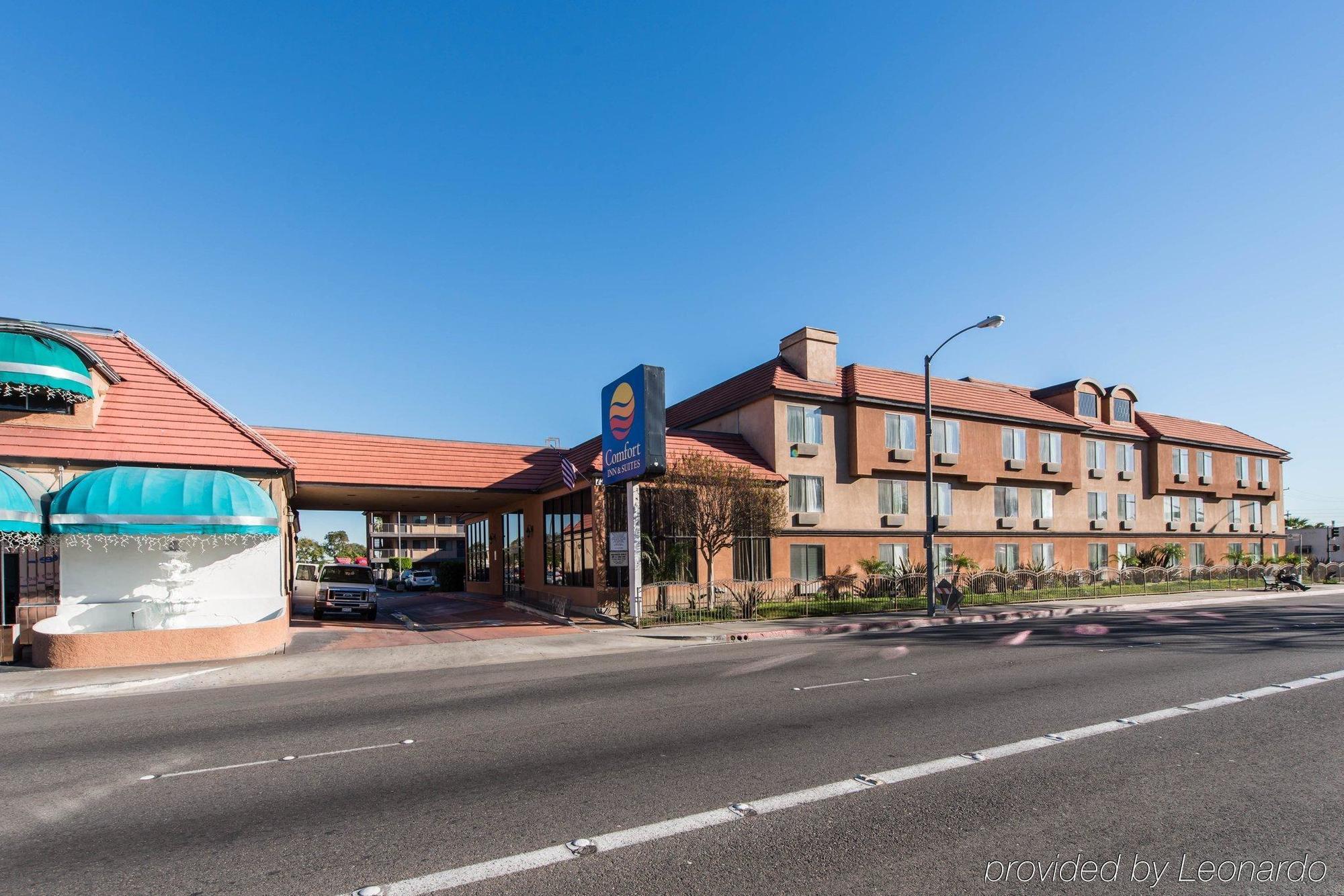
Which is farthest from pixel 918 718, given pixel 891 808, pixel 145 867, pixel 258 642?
pixel 258 642

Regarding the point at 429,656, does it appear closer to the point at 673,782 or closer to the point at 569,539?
the point at 569,539

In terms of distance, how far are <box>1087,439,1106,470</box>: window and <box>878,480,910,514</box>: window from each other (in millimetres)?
14003

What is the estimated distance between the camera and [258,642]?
16.4 m

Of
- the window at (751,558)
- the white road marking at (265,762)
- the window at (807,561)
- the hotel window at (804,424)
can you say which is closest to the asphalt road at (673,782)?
the white road marking at (265,762)

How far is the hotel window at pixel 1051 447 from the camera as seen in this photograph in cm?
3694

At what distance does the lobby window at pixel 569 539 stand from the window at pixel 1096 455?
94.5ft

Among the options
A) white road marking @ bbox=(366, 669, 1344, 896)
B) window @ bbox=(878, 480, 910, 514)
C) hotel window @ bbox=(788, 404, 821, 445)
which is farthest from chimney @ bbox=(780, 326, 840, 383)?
white road marking @ bbox=(366, 669, 1344, 896)

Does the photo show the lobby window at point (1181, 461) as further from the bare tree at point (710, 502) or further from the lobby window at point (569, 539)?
the lobby window at point (569, 539)

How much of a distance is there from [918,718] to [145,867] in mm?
7492

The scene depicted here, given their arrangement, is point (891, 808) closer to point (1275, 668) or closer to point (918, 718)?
point (918, 718)

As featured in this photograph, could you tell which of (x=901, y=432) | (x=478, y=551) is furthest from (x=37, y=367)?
(x=901, y=432)

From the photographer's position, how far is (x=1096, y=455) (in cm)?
4034

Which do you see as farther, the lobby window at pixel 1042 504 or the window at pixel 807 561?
the lobby window at pixel 1042 504

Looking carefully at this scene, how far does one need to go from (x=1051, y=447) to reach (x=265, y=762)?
3755cm
